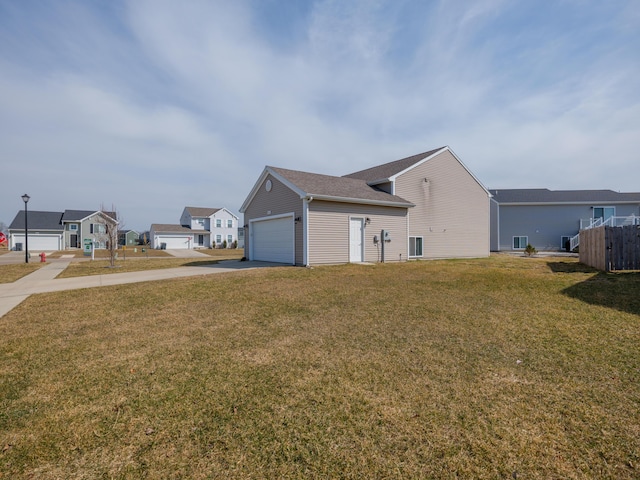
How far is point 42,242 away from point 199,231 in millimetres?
19263

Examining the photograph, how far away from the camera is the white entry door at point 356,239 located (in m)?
14.8

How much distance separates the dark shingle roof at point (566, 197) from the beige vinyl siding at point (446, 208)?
8.93 metres

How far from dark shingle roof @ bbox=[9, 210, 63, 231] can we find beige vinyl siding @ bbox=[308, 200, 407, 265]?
4456 cm

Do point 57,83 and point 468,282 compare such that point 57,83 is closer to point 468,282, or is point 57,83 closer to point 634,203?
point 468,282

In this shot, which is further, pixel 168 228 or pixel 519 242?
pixel 168 228

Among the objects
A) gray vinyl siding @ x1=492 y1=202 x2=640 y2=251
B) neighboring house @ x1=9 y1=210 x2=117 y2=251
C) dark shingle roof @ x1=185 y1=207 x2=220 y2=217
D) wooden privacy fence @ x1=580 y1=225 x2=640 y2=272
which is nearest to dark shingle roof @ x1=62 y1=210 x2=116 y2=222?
neighboring house @ x1=9 y1=210 x2=117 y2=251

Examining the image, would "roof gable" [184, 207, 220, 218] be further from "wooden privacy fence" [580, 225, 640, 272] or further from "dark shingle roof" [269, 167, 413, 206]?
"wooden privacy fence" [580, 225, 640, 272]

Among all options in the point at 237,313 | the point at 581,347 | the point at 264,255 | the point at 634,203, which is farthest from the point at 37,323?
the point at 634,203

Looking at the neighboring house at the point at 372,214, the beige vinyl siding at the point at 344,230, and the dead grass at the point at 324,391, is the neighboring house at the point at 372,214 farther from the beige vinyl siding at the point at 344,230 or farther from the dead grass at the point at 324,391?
the dead grass at the point at 324,391

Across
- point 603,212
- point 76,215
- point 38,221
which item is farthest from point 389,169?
point 38,221

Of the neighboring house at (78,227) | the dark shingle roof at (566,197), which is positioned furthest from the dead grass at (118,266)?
the neighboring house at (78,227)

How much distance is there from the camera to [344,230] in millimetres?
14570

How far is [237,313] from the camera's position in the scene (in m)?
6.27

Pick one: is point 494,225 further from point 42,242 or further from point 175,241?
point 42,242
